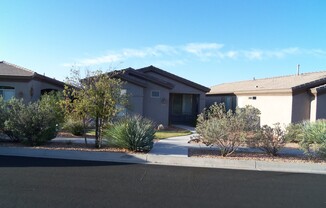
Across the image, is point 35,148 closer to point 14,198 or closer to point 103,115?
point 103,115

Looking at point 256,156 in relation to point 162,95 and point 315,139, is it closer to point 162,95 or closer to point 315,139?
point 315,139

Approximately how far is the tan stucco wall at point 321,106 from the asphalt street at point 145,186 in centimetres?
954

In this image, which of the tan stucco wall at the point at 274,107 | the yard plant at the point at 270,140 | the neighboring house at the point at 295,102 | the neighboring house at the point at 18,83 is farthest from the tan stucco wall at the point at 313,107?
the neighboring house at the point at 18,83

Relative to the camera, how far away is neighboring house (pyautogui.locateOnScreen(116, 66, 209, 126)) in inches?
773

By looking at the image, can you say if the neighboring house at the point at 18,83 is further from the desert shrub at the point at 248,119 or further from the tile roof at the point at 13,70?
the desert shrub at the point at 248,119

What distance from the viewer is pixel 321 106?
17438 millimetres

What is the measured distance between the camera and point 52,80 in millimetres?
23531

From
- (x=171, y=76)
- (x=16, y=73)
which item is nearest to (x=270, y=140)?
(x=171, y=76)

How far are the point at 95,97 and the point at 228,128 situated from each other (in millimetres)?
4978

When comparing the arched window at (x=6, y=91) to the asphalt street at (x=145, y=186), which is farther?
the arched window at (x=6, y=91)

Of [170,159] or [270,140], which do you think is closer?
[170,159]

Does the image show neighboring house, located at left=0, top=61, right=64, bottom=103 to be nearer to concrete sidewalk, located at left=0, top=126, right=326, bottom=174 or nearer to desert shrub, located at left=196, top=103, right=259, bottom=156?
concrete sidewalk, located at left=0, top=126, right=326, bottom=174

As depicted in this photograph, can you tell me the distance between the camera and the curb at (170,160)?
9805 mm

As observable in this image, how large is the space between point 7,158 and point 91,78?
4.00 m
